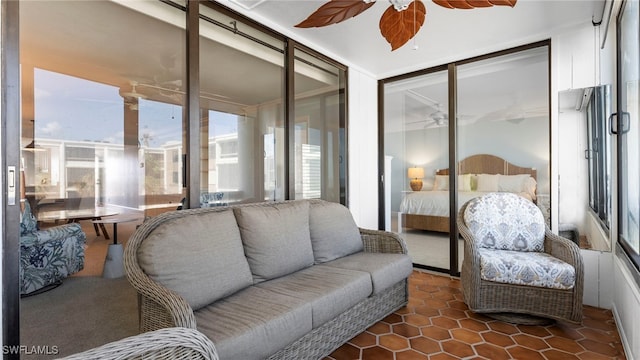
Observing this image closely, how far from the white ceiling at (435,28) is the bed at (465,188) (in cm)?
122

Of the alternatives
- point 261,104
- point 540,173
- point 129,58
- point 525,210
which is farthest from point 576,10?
point 129,58

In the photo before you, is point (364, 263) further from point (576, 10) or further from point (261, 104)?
point (576, 10)

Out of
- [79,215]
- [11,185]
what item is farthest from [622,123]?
[79,215]

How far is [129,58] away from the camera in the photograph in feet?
10.1

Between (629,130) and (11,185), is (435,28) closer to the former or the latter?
(629,130)

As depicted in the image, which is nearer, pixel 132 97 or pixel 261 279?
pixel 261 279

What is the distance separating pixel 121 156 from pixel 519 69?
4049 millimetres

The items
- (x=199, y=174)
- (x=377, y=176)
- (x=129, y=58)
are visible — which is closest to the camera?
(x=199, y=174)

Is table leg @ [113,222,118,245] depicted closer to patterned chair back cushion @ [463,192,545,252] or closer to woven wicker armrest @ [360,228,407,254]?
woven wicker armrest @ [360,228,407,254]

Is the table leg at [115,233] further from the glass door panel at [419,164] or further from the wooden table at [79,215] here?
A: the glass door panel at [419,164]

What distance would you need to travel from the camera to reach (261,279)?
2107 mm

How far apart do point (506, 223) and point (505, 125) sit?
1143mm

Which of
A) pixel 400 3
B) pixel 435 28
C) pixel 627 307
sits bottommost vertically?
pixel 627 307

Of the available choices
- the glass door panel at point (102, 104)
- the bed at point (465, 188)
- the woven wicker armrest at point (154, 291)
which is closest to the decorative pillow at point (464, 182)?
the bed at point (465, 188)
